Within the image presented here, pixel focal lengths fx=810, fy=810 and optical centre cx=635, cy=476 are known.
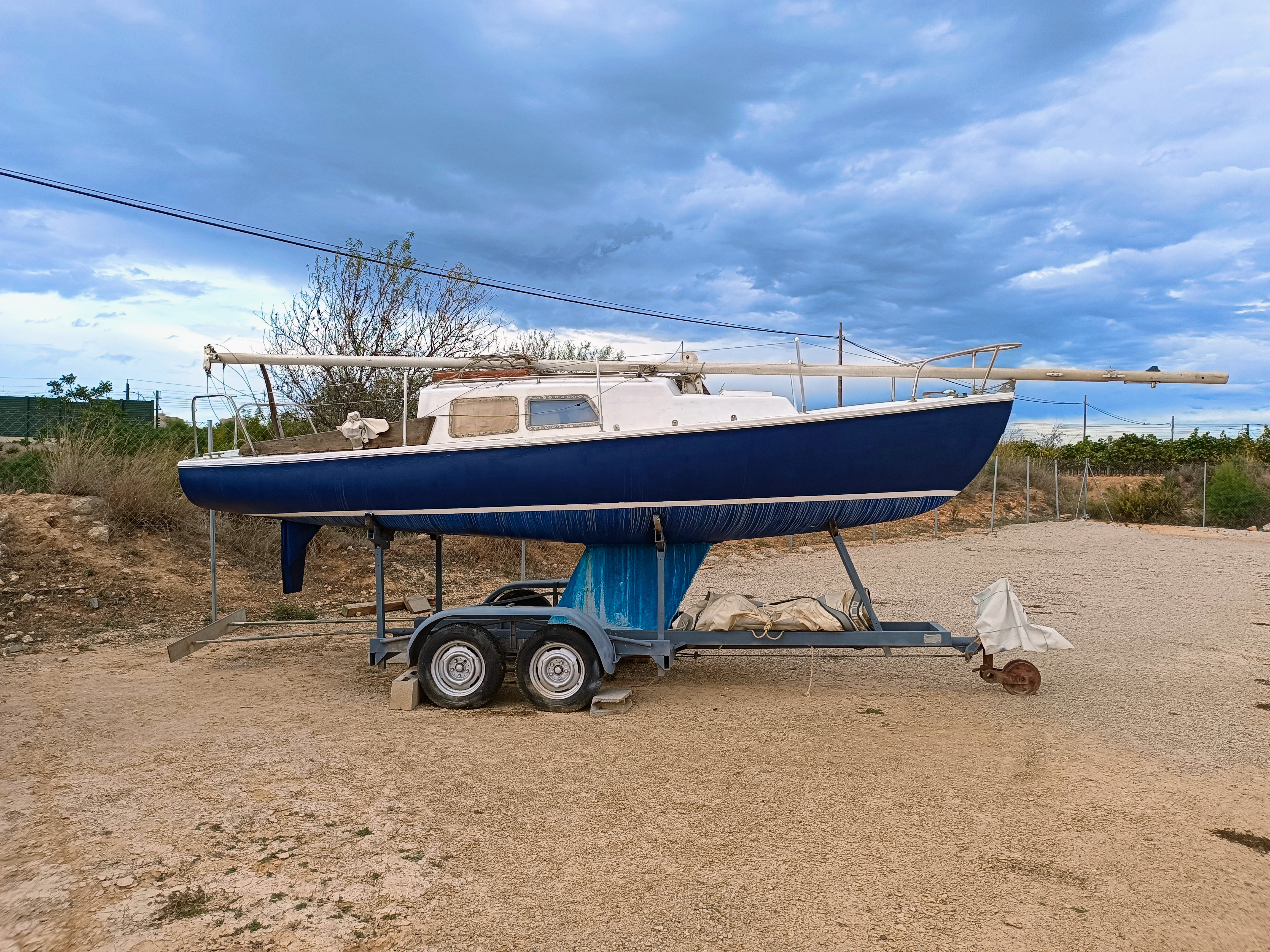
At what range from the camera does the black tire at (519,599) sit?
8.41m

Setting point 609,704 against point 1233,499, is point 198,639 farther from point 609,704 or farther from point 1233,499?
point 1233,499

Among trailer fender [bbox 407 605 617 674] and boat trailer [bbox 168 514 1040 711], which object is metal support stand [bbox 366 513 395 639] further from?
trailer fender [bbox 407 605 617 674]

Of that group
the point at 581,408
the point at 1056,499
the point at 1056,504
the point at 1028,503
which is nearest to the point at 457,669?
the point at 581,408

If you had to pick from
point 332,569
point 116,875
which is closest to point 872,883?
point 116,875

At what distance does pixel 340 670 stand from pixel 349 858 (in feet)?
14.7

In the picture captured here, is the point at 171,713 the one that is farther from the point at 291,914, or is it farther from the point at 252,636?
the point at 291,914

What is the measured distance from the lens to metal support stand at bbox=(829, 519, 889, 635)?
22.4 ft

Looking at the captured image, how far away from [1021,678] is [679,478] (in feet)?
11.3

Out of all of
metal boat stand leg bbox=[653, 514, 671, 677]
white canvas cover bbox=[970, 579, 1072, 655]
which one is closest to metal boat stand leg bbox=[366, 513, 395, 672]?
metal boat stand leg bbox=[653, 514, 671, 677]

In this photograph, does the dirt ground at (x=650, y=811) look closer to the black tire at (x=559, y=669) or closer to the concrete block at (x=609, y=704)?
the concrete block at (x=609, y=704)

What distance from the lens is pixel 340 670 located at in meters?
8.08

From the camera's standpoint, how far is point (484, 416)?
7227 mm

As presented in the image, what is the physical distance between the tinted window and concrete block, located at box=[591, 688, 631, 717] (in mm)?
2287

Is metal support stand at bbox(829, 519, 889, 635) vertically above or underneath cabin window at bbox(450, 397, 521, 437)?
underneath
